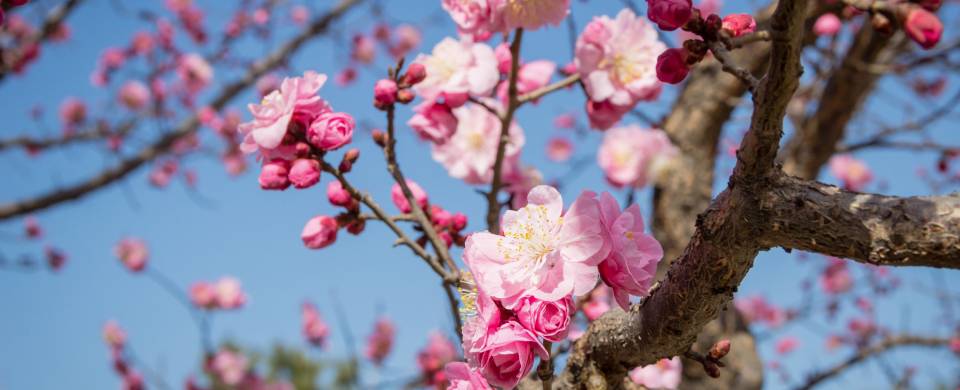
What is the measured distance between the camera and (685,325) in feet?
3.03

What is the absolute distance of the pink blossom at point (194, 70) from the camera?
607cm

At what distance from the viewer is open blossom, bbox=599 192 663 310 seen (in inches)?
35.1

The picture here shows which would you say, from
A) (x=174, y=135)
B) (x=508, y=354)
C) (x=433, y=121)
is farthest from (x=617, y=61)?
(x=174, y=135)

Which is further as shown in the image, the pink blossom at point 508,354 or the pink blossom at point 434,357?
the pink blossom at point 434,357

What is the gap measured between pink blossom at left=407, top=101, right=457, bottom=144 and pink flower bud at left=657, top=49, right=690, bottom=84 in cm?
70

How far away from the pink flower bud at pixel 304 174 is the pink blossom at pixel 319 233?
14 centimetres

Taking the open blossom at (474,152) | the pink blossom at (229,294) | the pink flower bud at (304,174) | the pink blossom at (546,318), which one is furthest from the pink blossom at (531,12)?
the pink blossom at (229,294)

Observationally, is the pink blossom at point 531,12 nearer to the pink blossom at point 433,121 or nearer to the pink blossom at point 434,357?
the pink blossom at point 433,121

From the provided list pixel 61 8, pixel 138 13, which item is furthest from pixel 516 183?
pixel 138 13

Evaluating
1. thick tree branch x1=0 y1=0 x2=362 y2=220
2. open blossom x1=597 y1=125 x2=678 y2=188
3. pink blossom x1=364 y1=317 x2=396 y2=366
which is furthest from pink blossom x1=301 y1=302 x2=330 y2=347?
open blossom x1=597 y1=125 x2=678 y2=188

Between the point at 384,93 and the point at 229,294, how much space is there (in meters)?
4.68

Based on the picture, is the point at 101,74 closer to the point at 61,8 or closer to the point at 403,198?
the point at 61,8

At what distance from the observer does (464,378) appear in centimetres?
99

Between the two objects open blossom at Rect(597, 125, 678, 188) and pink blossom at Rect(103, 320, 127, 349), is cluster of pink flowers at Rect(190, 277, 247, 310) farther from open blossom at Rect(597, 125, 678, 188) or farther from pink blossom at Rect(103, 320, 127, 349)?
open blossom at Rect(597, 125, 678, 188)
